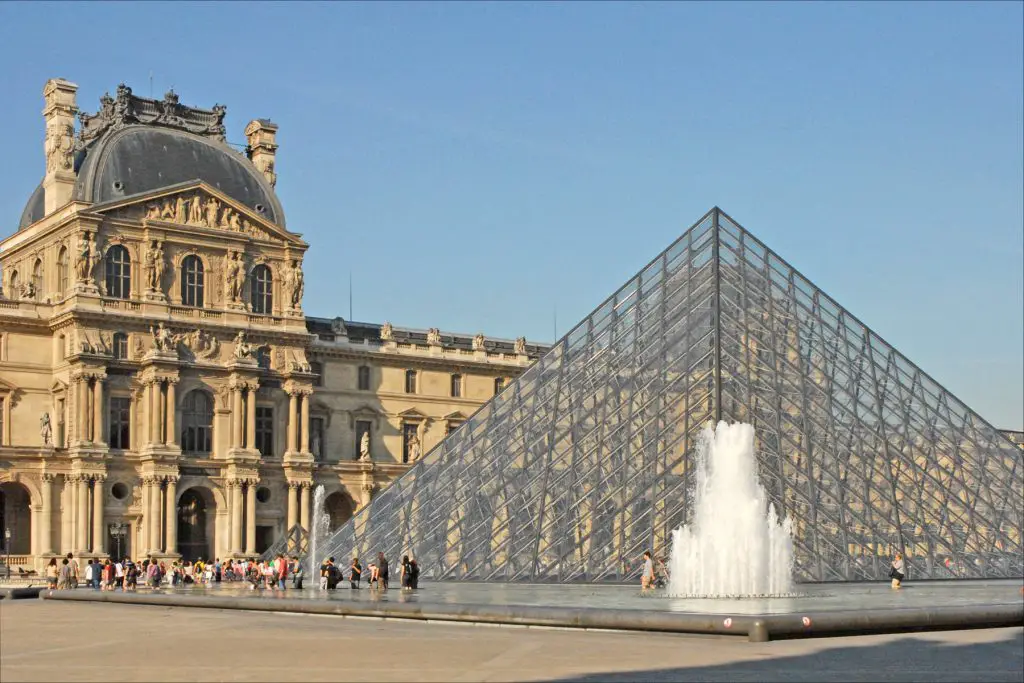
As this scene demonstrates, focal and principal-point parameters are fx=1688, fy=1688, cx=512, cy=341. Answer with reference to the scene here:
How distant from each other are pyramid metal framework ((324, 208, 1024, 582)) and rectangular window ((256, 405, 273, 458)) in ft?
78.0

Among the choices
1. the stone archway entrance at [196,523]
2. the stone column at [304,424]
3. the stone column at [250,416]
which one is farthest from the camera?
the stone column at [304,424]

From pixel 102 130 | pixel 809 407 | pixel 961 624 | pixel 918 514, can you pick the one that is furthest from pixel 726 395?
pixel 102 130

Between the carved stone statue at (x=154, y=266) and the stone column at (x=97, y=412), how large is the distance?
13.0ft

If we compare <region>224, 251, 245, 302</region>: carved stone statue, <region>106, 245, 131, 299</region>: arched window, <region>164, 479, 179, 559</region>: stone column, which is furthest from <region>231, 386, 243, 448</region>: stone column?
<region>106, 245, 131, 299</region>: arched window

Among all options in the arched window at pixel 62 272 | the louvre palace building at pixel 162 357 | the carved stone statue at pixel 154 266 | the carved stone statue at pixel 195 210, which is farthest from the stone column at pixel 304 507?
the arched window at pixel 62 272

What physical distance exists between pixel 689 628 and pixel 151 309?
136ft

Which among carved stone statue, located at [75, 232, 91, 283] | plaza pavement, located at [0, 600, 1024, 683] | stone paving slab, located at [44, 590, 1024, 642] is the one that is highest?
carved stone statue, located at [75, 232, 91, 283]

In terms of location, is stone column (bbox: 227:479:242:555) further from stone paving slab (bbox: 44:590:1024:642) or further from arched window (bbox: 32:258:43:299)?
stone paving slab (bbox: 44:590:1024:642)

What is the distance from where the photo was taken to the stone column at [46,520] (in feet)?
181

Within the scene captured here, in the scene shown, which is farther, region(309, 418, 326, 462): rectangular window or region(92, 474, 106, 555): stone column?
region(309, 418, 326, 462): rectangular window

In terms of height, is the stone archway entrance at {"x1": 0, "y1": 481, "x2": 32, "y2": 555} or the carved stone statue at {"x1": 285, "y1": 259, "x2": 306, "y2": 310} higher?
the carved stone statue at {"x1": 285, "y1": 259, "x2": 306, "y2": 310}

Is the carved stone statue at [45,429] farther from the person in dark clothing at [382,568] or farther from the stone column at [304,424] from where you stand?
the person in dark clothing at [382,568]

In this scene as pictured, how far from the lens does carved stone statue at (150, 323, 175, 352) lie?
57688mm

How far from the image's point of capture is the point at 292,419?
61344mm
